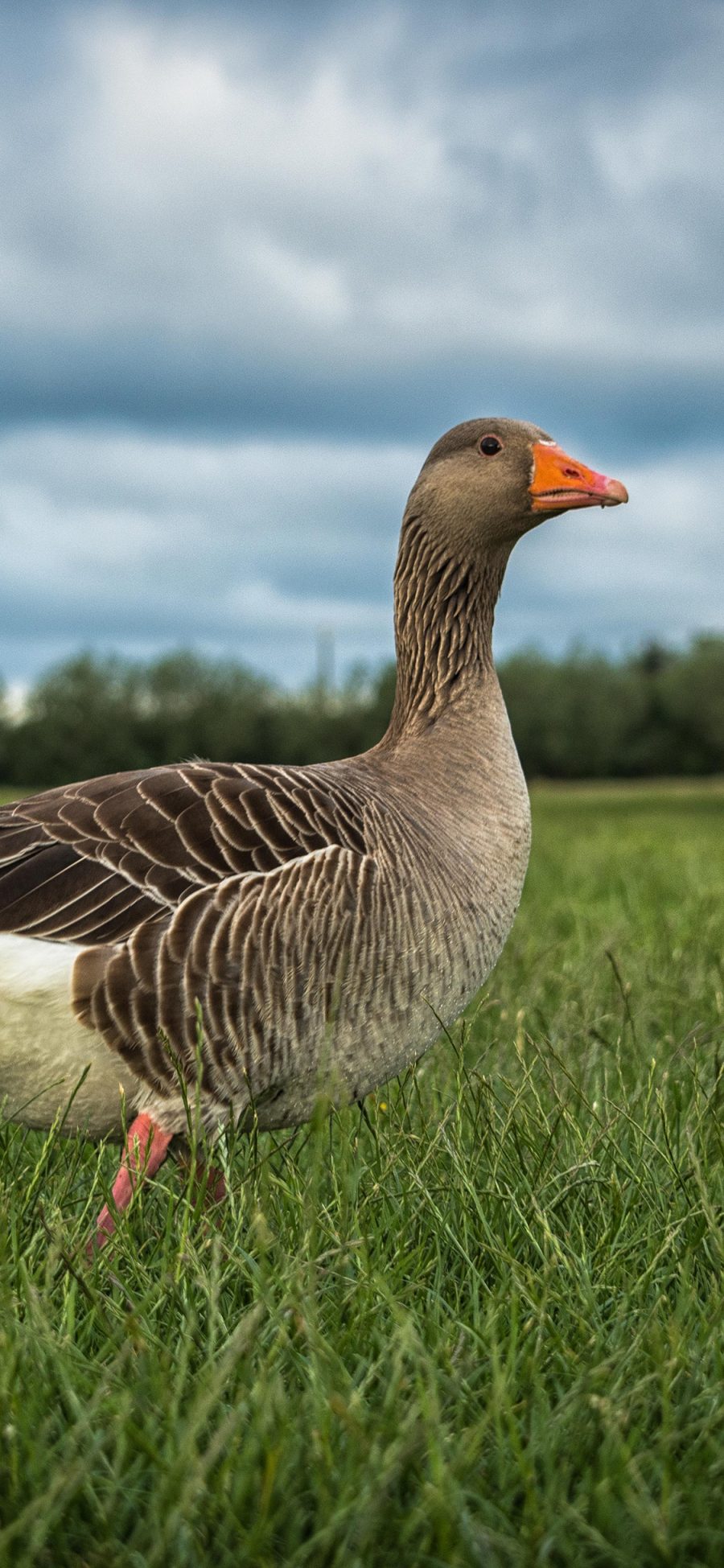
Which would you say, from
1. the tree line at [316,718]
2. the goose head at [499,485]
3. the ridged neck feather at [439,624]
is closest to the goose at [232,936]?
the ridged neck feather at [439,624]

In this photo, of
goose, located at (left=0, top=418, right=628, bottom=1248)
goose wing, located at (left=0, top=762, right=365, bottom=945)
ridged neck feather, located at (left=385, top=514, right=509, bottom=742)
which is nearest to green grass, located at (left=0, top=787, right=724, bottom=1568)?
goose, located at (left=0, top=418, right=628, bottom=1248)

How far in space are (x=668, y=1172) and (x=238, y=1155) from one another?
151 centimetres

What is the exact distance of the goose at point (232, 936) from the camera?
13.1ft

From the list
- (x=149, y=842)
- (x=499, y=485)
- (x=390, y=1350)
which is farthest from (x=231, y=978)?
(x=499, y=485)

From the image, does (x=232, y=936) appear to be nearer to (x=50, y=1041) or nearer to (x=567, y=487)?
(x=50, y=1041)

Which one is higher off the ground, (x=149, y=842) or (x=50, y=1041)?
(x=149, y=842)

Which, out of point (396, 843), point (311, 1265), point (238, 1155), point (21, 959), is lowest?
point (238, 1155)

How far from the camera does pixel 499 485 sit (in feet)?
17.2

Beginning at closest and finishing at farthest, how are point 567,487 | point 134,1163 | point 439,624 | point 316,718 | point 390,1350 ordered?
1. point 390,1350
2. point 134,1163
3. point 567,487
4. point 439,624
5. point 316,718

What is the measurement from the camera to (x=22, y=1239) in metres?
3.59

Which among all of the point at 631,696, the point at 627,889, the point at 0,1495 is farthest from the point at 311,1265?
the point at 631,696

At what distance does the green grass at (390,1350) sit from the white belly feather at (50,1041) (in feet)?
0.77

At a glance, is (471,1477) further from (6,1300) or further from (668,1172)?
(668,1172)

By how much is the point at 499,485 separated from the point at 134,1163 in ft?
9.42
